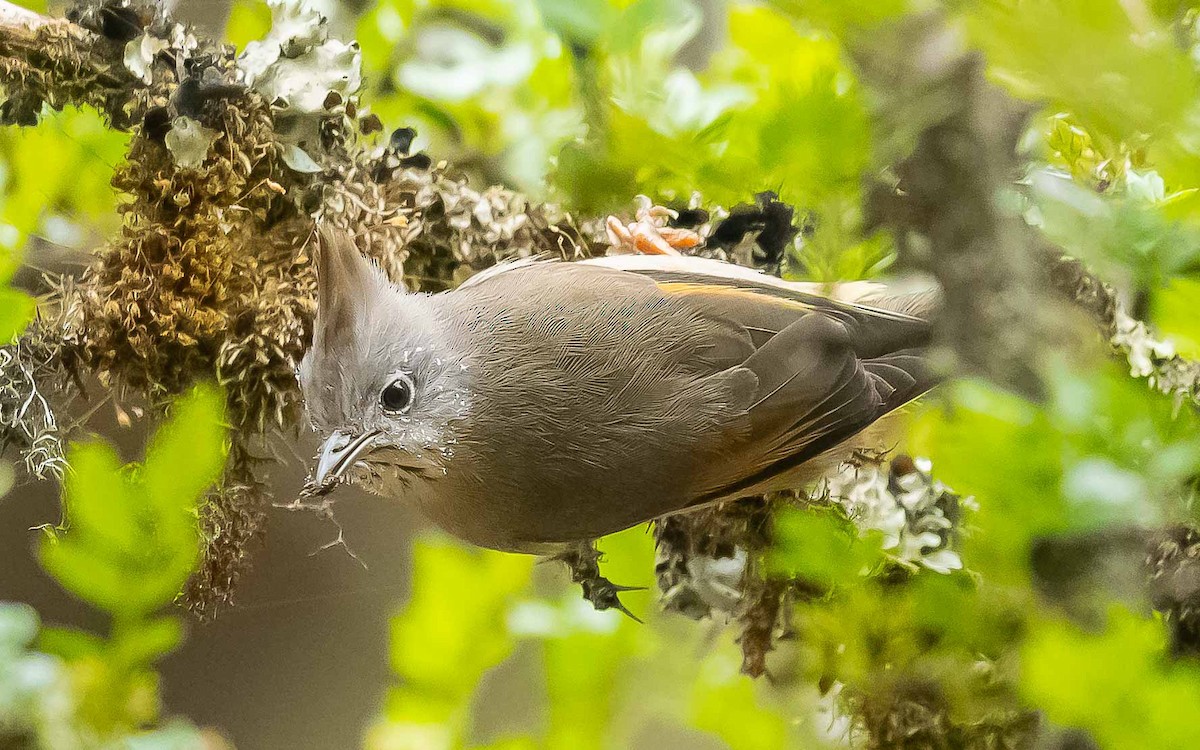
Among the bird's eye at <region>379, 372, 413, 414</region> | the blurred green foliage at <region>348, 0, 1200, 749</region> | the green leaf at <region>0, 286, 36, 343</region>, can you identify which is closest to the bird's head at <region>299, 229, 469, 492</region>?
the bird's eye at <region>379, 372, 413, 414</region>

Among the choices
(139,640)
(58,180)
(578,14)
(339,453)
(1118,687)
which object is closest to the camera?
(1118,687)

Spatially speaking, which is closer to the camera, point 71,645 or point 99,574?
point 99,574

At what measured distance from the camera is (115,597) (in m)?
0.53

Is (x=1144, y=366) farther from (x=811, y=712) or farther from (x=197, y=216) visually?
(x=197, y=216)

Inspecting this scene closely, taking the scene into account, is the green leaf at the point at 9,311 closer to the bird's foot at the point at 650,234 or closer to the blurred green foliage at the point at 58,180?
the blurred green foliage at the point at 58,180

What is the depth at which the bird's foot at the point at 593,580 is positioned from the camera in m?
0.93

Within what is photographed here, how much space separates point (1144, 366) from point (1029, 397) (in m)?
0.45

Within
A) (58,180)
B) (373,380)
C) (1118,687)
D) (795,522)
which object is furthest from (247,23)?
(1118,687)

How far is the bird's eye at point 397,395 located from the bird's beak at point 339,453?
0.03m

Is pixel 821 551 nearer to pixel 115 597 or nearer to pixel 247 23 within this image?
pixel 115 597

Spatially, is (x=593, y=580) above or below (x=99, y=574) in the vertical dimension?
below

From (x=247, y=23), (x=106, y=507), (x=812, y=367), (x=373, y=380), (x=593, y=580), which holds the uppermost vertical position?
(x=247, y=23)

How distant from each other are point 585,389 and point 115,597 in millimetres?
399

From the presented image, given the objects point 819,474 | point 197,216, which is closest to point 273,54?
point 197,216
